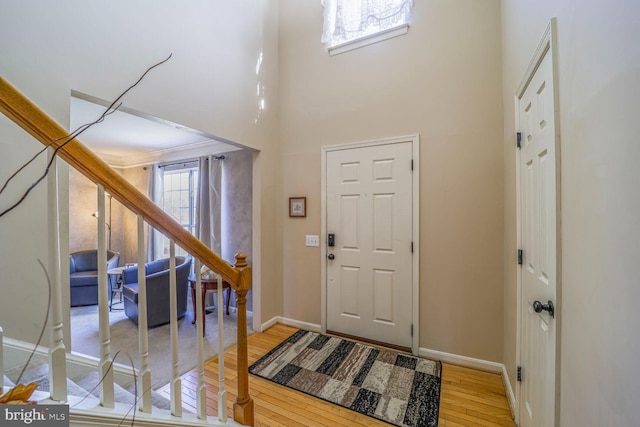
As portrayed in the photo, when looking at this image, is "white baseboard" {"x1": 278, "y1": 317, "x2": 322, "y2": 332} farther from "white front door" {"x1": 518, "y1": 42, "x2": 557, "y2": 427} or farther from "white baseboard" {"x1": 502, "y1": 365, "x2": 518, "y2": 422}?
"white front door" {"x1": 518, "y1": 42, "x2": 557, "y2": 427}

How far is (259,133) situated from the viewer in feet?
9.36

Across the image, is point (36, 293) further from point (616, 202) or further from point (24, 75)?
point (616, 202)

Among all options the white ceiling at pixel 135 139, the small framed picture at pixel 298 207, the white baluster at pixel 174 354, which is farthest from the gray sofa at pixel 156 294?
the white baluster at pixel 174 354

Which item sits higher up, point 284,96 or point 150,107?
point 284,96

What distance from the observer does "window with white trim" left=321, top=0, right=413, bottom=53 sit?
2490 millimetres

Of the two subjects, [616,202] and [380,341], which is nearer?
[616,202]

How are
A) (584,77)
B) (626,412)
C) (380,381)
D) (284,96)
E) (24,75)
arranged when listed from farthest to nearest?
(284,96) → (380,381) → (24,75) → (584,77) → (626,412)

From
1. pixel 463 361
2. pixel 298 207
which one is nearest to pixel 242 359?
pixel 298 207

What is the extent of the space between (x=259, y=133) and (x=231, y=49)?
830 millimetres

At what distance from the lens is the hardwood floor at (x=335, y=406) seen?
5.37 feet

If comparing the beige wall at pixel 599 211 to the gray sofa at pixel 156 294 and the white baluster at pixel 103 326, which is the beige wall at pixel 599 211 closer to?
the white baluster at pixel 103 326

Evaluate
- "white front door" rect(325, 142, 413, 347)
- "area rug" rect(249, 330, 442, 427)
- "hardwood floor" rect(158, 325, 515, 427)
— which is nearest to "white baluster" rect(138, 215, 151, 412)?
"hardwood floor" rect(158, 325, 515, 427)

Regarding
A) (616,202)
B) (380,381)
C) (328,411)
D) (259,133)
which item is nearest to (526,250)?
(616,202)

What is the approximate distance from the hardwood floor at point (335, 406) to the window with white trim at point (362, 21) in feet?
10.5
